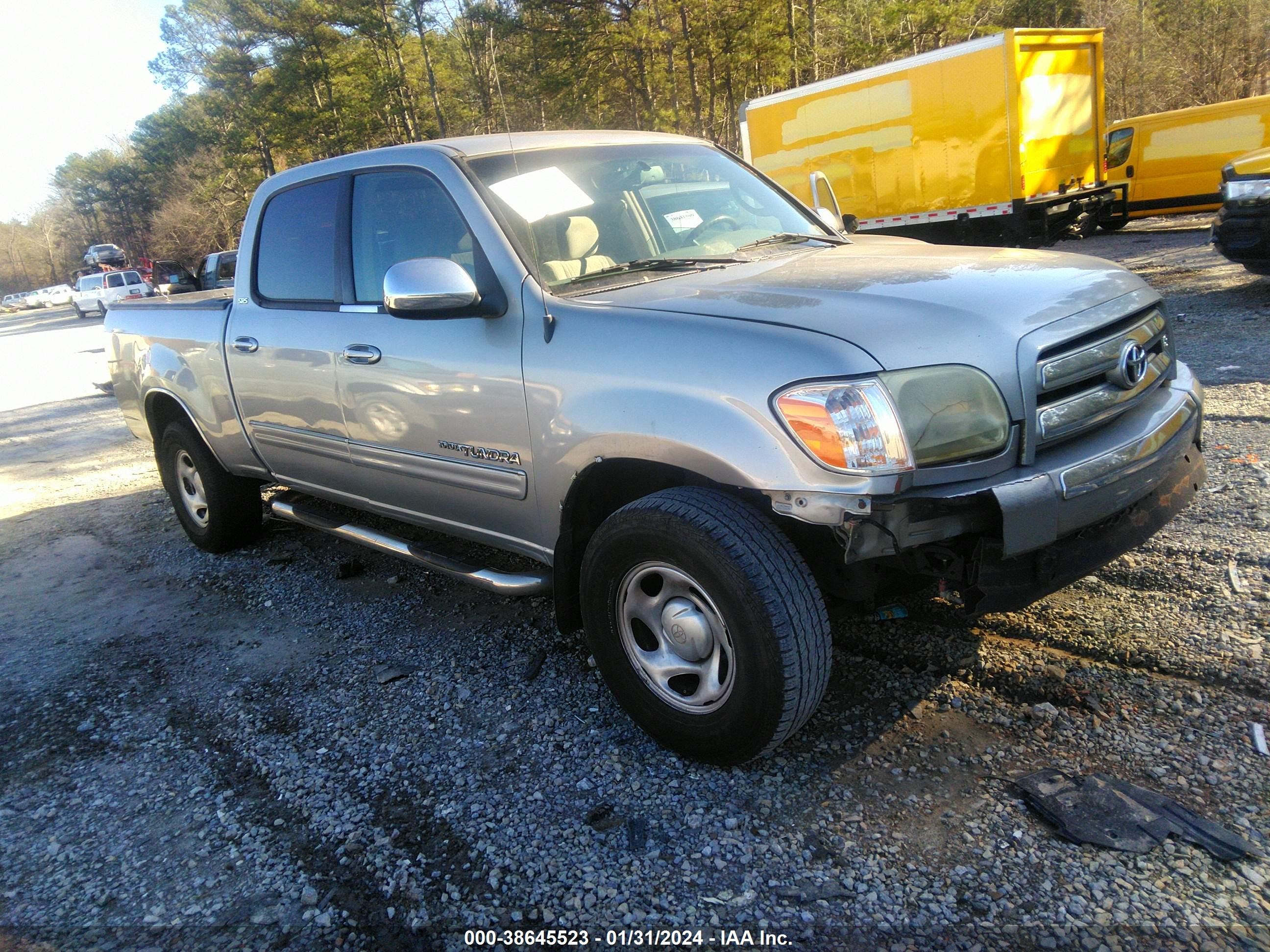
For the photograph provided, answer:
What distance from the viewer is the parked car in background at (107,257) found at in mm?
53406

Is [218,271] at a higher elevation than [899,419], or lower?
higher

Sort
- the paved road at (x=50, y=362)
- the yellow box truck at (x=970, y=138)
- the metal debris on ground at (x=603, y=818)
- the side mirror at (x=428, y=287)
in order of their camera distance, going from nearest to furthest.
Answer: the metal debris on ground at (x=603, y=818) < the side mirror at (x=428, y=287) < the yellow box truck at (x=970, y=138) < the paved road at (x=50, y=362)

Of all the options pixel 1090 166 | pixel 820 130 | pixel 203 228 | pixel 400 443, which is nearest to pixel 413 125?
pixel 203 228

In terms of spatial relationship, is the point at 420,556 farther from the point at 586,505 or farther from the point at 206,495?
the point at 206,495

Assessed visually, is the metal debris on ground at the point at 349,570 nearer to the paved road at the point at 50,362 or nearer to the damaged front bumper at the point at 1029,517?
the paved road at the point at 50,362

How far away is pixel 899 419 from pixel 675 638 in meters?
0.93

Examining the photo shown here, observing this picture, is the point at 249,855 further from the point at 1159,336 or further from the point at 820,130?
the point at 820,130

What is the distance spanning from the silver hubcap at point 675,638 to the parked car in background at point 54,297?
64571mm

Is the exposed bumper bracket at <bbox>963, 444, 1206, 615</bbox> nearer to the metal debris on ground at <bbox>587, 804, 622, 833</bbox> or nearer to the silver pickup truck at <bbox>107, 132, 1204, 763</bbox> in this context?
the silver pickup truck at <bbox>107, 132, 1204, 763</bbox>

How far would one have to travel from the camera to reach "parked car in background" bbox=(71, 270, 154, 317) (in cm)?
3897

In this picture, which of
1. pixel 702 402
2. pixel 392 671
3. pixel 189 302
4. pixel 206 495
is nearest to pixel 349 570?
pixel 206 495

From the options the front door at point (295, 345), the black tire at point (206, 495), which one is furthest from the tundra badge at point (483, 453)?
the black tire at point (206, 495)

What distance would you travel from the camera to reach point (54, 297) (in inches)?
2312

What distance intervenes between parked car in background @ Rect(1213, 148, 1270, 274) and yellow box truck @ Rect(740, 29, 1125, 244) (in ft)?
15.7
